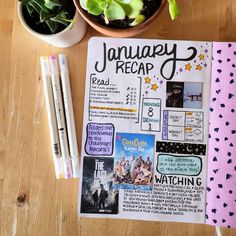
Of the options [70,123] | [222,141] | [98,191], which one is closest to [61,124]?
[70,123]

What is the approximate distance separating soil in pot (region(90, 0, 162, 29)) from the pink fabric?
0.13 meters

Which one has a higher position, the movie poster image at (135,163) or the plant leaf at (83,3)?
the plant leaf at (83,3)

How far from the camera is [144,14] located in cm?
53

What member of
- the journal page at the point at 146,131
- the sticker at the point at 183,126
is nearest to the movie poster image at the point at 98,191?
the journal page at the point at 146,131

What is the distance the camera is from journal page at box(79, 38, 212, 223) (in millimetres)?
576

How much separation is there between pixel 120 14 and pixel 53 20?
119 mm

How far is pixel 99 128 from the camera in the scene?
1.94 feet

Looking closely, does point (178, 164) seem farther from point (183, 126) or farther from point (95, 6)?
point (95, 6)

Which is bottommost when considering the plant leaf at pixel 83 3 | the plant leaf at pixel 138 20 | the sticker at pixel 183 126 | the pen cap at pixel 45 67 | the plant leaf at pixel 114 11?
the sticker at pixel 183 126

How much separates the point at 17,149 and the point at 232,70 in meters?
0.39

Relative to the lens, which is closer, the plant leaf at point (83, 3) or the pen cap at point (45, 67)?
the plant leaf at point (83, 3)

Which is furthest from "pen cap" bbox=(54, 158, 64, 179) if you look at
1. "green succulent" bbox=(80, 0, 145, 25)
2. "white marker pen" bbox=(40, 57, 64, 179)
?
"green succulent" bbox=(80, 0, 145, 25)

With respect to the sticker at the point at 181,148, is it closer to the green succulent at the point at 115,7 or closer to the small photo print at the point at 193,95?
the small photo print at the point at 193,95

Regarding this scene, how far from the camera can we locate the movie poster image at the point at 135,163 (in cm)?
58
